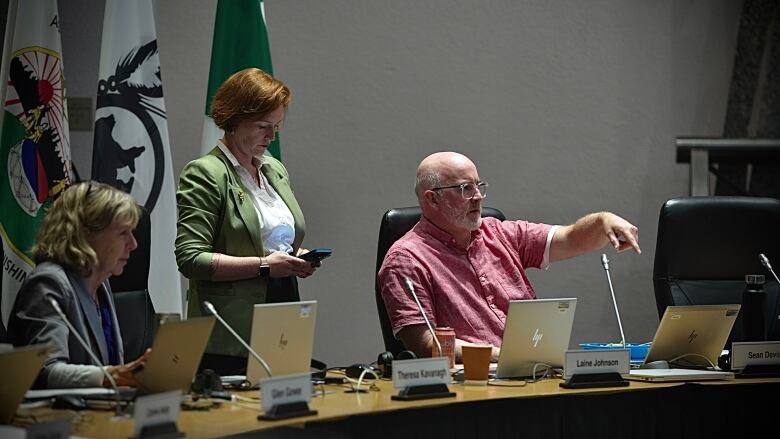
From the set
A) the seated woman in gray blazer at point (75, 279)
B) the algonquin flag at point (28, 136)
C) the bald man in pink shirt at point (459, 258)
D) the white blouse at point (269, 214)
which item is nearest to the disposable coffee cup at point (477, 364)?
the bald man in pink shirt at point (459, 258)

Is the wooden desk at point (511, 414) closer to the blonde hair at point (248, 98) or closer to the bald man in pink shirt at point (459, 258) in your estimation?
the bald man in pink shirt at point (459, 258)

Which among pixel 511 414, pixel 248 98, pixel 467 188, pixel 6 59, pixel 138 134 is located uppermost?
pixel 6 59

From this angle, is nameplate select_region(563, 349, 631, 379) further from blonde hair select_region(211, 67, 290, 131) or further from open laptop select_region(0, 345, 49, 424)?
open laptop select_region(0, 345, 49, 424)

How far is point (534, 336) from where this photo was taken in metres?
2.49

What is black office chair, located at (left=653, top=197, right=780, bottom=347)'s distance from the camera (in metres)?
3.31

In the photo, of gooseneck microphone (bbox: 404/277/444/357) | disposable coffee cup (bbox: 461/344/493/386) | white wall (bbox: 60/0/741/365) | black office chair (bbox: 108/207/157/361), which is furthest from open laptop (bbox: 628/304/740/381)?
white wall (bbox: 60/0/741/365)

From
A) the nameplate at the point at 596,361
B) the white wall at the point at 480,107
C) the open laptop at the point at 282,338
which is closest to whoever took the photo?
the open laptop at the point at 282,338

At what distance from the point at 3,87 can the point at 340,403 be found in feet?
7.21

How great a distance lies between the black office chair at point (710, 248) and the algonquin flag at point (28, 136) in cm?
217

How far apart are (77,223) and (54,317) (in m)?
0.21

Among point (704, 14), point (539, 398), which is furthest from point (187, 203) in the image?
point (704, 14)

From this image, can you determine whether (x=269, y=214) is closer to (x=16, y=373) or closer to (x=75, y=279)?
(x=75, y=279)

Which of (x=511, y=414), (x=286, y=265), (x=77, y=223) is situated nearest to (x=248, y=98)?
(x=286, y=265)

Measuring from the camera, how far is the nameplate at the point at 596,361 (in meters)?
2.43
